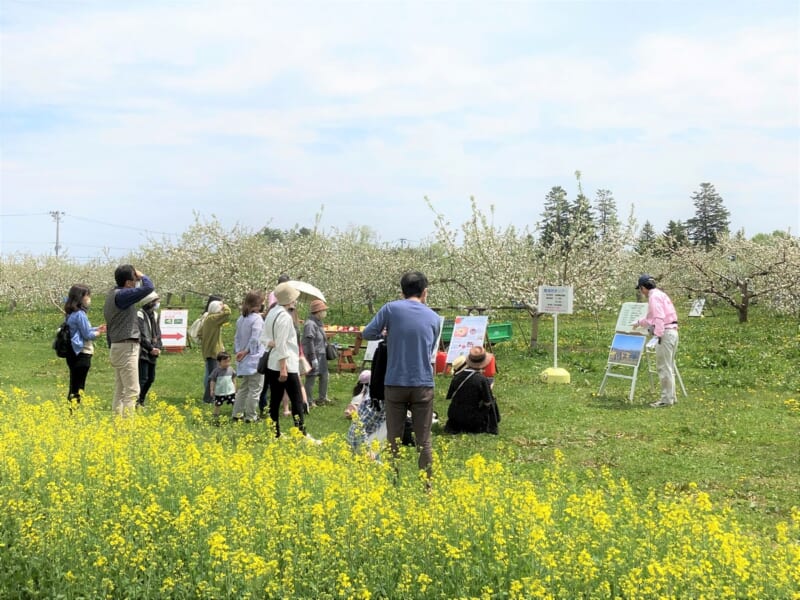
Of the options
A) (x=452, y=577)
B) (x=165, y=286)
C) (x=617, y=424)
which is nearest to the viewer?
(x=452, y=577)

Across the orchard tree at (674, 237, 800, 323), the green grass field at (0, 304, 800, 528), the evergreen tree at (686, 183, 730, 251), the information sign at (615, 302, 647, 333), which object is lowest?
the green grass field at (0, 304, 800, 528)

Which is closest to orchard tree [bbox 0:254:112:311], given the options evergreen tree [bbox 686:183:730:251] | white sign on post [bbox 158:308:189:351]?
white sign on post [bbox 158:308:189:351]

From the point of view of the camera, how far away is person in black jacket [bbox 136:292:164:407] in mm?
10922

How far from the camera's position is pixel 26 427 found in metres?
6.71

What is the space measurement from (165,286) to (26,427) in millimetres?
23729

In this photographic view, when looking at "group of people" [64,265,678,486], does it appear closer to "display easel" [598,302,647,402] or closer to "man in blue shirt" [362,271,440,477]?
"man in blue shirt" [362,271,440,477]

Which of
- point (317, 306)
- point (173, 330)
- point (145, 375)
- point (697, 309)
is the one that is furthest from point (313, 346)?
point (697, 309)

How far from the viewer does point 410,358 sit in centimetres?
620

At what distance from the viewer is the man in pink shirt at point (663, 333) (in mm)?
10750

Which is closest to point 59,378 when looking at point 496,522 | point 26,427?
point 26,427

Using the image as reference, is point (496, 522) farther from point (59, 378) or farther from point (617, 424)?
point (59, 378)

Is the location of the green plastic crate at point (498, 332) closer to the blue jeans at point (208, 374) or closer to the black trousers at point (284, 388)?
the blue jeans at point (208, 374)

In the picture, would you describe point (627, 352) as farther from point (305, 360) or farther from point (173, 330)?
point (173, 330)

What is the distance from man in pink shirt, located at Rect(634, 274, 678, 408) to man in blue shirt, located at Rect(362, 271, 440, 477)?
18.2 ft
